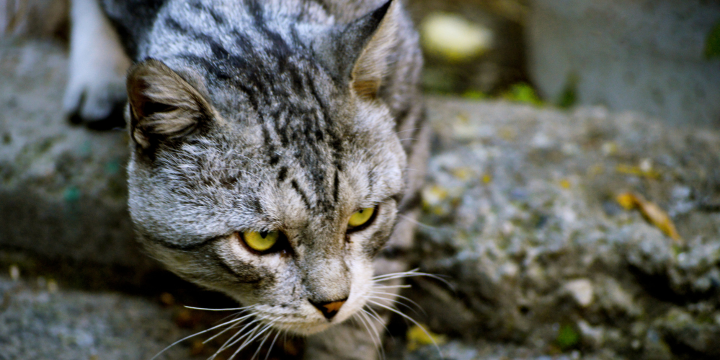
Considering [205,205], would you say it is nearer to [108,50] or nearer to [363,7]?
[363,7]

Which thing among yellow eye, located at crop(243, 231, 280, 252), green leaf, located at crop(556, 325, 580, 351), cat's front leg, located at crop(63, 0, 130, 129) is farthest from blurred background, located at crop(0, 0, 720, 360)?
yellow eye, located at crop(243, 231, 280, 252)

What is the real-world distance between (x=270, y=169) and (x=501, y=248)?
49.0 inches

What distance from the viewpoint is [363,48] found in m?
1.70

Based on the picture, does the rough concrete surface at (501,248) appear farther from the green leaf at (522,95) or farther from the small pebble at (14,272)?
the green leaf at (522,95)

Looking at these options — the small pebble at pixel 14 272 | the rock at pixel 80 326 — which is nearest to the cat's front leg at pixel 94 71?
the small pebble at pixel 14 272

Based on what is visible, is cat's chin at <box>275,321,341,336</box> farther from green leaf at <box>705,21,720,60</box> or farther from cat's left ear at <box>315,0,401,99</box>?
green leaf at <box>705,21,720,60</box>

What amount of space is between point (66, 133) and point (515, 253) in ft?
7.57

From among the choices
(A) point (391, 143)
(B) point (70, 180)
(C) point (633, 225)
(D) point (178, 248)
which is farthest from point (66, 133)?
(C) point (633, 225)

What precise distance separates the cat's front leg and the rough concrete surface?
106 mm

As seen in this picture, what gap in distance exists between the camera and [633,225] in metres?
2.43

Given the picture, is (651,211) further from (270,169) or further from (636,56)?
(270,169)

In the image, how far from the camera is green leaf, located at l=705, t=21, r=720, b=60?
3.00m

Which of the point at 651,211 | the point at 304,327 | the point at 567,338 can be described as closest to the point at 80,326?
the point at 304,327

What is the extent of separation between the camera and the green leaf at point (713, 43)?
118 inches
